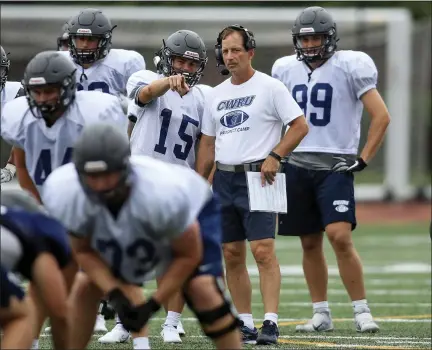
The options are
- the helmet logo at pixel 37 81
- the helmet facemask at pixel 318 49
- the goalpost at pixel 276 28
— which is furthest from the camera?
the goalpost at pixel 276 28

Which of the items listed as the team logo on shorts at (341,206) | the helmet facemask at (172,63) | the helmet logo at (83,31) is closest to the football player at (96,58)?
the helmet logo at (83,31)

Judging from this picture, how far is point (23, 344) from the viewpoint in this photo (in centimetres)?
462

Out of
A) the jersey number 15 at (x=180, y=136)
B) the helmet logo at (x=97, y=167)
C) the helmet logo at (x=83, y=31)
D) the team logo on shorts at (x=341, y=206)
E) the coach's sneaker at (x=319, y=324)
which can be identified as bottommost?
the coach's sneaker at (x=319, y=324)

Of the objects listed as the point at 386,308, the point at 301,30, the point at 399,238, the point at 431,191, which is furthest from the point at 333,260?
the point at 431,191

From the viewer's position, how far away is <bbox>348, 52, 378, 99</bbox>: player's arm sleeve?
741 cm

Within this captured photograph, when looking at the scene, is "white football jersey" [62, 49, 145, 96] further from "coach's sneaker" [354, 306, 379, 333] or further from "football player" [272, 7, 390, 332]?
"coach's sneaker" [354, 306, 379, 333]

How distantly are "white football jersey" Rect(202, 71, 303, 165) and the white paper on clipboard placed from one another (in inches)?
5.0

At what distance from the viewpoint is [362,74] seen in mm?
7410

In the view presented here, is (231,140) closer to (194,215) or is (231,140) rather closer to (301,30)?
(301,30)

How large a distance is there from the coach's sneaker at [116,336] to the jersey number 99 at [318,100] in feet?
5.58

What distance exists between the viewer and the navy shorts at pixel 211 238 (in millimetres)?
5055

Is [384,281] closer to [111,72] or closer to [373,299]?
[373,299]

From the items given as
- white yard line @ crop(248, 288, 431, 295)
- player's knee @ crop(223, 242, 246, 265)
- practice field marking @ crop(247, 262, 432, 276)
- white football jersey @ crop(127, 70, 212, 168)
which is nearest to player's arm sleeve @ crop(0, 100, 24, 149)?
white football jersey @ crop(127, 70, 212, 168)

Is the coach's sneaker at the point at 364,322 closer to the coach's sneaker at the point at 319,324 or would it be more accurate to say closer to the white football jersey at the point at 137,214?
the coach's sneaker at the point at 319,324
